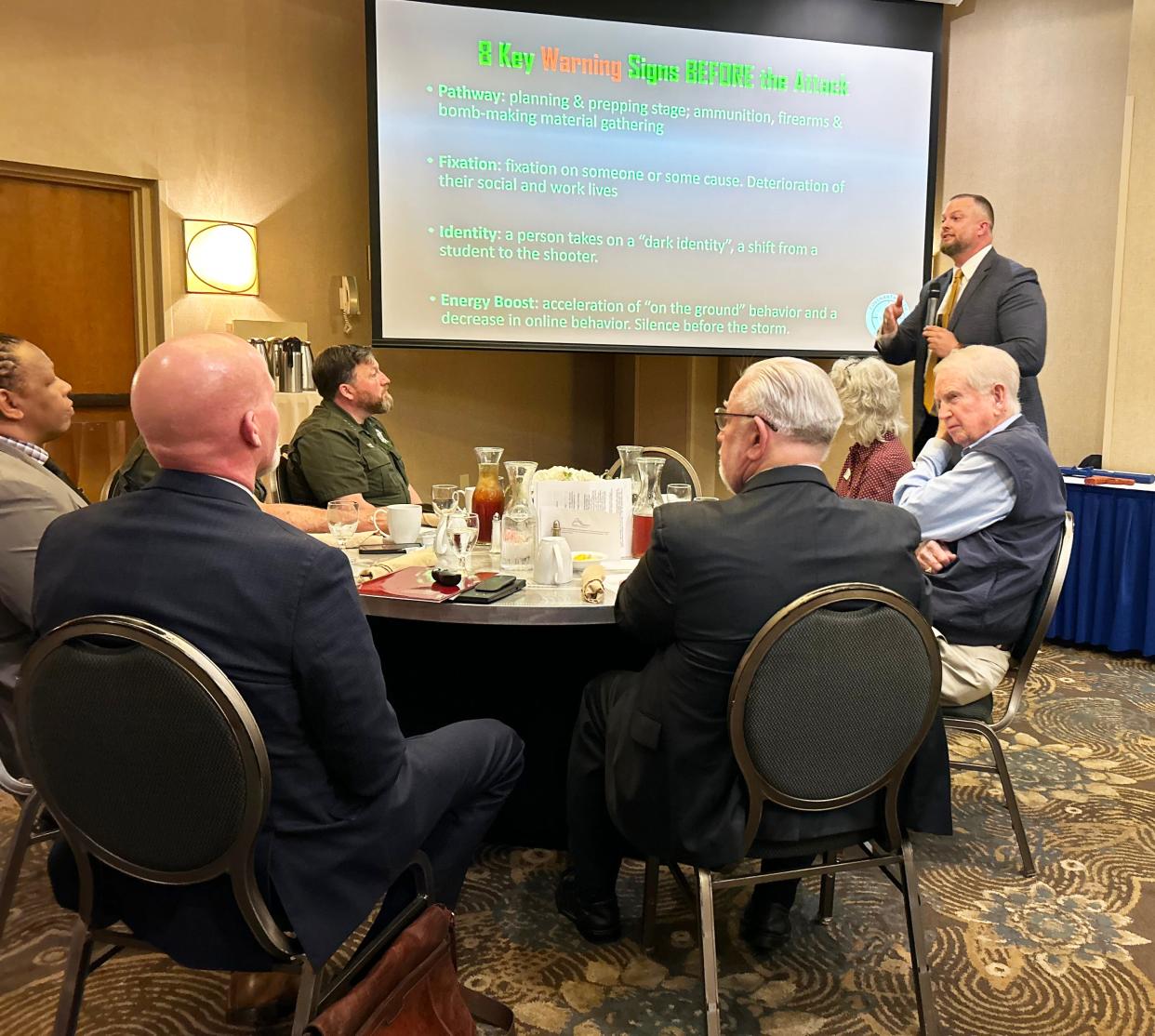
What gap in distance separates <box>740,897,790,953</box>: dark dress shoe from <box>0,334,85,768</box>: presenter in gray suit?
63.2 inches

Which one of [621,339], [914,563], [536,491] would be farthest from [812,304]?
[914,563]

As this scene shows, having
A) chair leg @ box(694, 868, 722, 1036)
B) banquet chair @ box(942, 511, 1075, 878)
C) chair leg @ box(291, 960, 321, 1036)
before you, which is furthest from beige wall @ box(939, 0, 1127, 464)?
chair leg @ box(291, 960, 321, 1036)

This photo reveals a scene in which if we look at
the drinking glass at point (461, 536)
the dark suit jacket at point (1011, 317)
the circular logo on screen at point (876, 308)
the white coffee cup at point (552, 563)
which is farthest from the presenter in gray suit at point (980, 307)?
the drinking glass at point (461, 536)

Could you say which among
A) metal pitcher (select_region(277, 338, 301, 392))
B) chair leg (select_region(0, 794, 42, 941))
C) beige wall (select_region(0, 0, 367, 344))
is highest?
beige wall (select_region(0, 0, 367, 344))

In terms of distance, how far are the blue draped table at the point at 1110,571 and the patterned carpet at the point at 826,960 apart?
1.75 m

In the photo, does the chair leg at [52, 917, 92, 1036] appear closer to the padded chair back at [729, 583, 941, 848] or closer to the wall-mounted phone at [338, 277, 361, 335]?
the padded chair back at [729, 583, 941, 848]

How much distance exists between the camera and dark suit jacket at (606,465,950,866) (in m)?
1.59

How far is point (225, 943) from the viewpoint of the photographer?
1396mm

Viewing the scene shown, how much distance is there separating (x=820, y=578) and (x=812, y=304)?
4.01m

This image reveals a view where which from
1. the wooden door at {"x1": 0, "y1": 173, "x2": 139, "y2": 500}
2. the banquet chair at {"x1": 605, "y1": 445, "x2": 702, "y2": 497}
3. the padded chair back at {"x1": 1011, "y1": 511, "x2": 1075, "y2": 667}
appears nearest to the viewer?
the padded chair back at {"x1": 1011, "y1": 511, "x2": 1075, "y2": 667}

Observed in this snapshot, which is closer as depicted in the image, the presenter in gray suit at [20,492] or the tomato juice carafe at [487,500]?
the presenter in gray suit at [20,492]

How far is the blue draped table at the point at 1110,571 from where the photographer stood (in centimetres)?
414

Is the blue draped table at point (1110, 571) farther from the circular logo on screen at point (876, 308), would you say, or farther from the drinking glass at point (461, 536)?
the drinking glass at point (461, 536)

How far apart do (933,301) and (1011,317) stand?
47 centimetres
